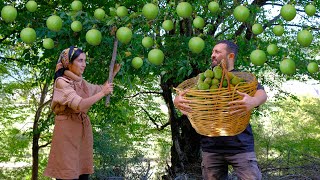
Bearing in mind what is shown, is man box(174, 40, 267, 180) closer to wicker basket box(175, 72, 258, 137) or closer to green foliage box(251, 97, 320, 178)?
wicker basket box(175, 72, 258, 137)

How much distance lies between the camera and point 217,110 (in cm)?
260

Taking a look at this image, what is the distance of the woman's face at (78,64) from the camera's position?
3215 mm

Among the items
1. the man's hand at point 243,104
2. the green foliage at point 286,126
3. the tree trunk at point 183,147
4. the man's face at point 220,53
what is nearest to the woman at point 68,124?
the man's face at point 220,53

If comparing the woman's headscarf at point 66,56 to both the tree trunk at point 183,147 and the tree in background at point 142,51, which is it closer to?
the tree in background at point 142,51

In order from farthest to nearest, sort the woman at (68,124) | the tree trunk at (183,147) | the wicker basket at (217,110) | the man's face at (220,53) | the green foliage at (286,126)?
1. the green foliage at (286,126)
2. the tree trunk at (183,147)
3. the woman at (68,124)
4. the man's face at (220,53)
5. the wicker basket at (217,110)

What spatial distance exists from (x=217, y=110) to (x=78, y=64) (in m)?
1.20

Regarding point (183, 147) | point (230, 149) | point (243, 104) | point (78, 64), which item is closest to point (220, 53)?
point (243, 104)

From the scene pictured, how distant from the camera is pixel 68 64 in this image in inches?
128

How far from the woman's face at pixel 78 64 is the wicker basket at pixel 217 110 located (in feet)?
2.82

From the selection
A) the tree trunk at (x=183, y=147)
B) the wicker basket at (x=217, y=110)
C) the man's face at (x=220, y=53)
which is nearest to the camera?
the wicker basket at (x=217, y=110)

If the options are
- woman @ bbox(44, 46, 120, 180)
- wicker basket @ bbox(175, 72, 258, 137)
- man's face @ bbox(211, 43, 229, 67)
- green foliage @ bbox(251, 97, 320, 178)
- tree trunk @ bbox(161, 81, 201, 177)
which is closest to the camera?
wicker basket @ bbox(175, 72, 258, 137)

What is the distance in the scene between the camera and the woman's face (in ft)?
10.5

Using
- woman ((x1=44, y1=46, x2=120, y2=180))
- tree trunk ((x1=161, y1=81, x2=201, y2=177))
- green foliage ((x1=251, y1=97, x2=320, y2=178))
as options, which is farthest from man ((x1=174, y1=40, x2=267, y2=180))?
green foliage ((x1=251, y1=97, x2=320, y2=178))

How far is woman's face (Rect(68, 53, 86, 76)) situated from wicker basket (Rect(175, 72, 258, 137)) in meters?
0.86
